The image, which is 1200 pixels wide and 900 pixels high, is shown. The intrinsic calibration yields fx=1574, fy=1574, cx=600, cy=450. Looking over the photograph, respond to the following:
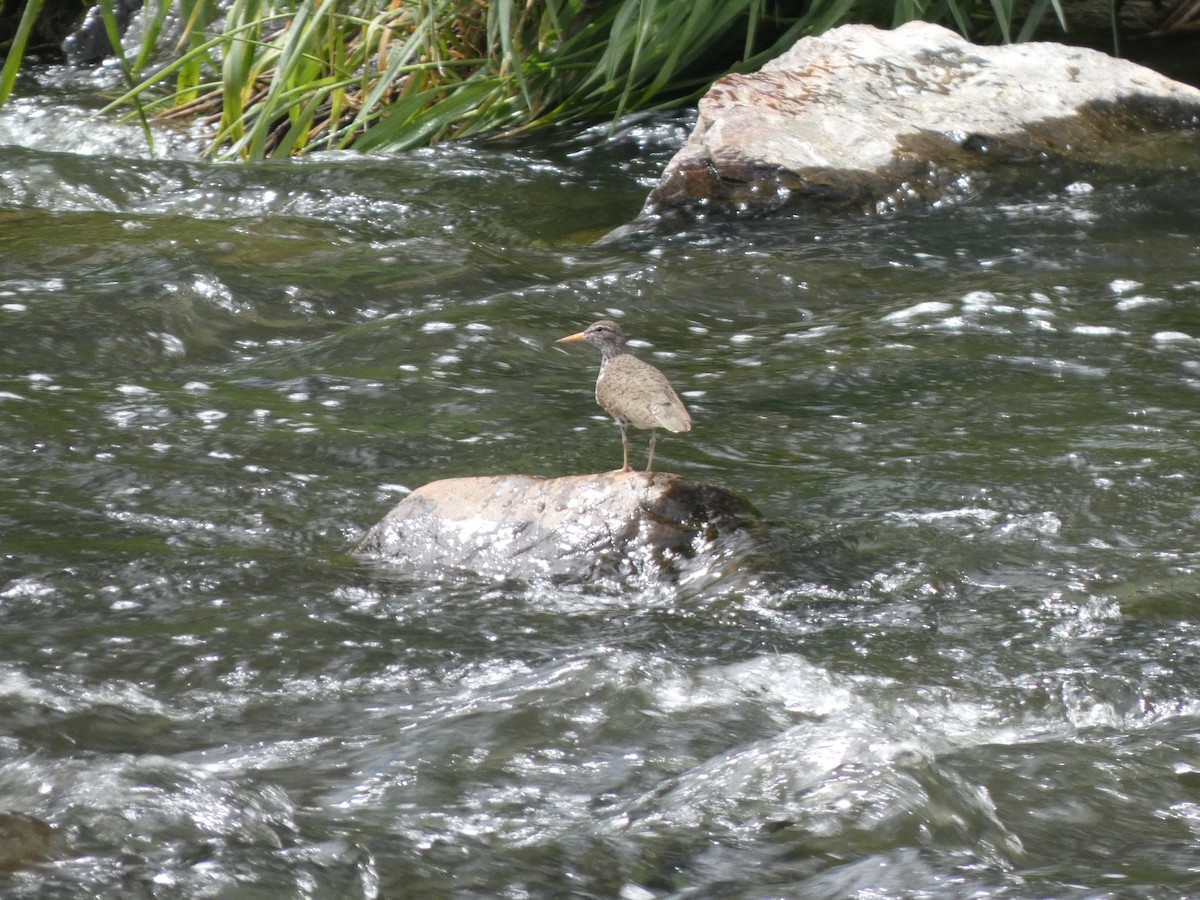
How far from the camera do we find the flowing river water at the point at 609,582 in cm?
242

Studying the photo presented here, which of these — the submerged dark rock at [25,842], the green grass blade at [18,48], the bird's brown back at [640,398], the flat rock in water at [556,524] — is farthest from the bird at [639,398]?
the green grass blade at [18,48]

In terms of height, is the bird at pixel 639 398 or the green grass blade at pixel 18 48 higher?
the green grass blade at pixel 18 48

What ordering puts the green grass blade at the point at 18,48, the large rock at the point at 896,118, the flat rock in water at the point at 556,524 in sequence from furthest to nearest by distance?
the large rock at the point at 896,118, the green grass blade at the point at 18,48, the flat rock in water at the point at 556,524

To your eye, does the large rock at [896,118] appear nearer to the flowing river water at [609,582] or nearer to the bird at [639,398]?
the flowing river water at [609,582]

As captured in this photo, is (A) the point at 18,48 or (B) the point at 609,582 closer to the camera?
(B) the point at 609,582

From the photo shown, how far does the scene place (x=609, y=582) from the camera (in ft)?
11.4

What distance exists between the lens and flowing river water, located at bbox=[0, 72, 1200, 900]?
7.95 ft

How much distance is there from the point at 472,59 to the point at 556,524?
590cm

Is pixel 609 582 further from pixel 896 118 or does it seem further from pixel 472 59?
pixel 472 59

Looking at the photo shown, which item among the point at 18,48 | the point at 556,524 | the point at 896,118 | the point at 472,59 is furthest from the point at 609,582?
the point at 472,59

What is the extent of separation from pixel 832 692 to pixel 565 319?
2.89 m

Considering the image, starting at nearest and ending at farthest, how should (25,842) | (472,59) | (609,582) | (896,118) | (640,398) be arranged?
(25,842) < (609,582) < (640,398) < (896,118) < (472,59)

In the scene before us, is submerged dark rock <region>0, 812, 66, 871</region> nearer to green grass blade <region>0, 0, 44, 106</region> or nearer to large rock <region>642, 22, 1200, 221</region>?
green grass blade <region>0, 0, 44, 106</region>

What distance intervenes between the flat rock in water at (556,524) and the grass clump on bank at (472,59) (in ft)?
15.2
